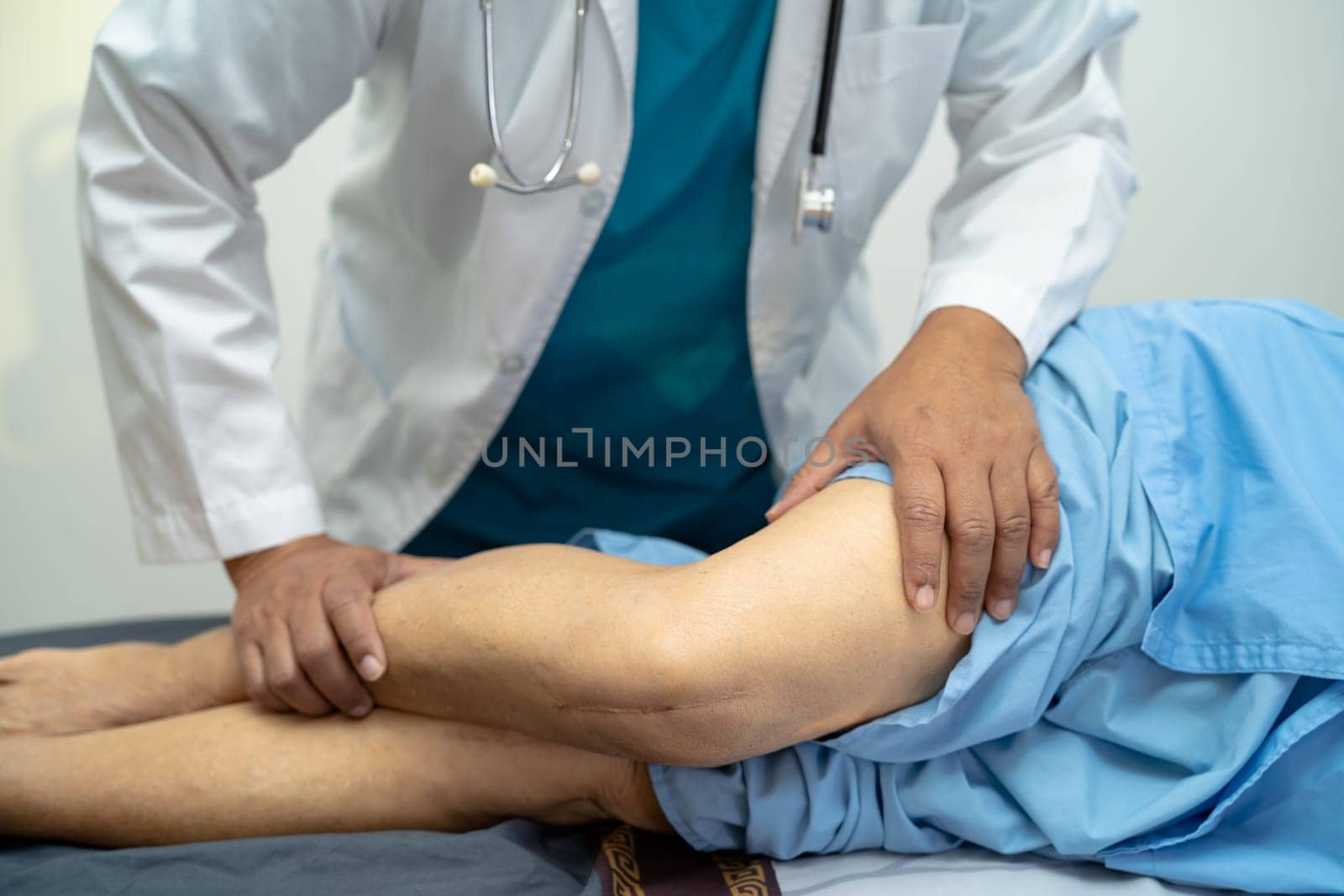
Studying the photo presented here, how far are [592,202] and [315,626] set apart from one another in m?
0.47

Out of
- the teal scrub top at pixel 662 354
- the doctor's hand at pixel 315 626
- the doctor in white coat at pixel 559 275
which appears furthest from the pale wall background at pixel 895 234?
the doctor's hand at pixel 315 626

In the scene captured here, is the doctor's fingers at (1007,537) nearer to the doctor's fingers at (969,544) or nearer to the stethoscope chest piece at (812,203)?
the doctor's fingers at (969,544)

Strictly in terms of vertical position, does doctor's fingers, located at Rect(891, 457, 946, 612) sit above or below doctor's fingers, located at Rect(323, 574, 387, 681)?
above

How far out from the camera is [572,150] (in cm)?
102

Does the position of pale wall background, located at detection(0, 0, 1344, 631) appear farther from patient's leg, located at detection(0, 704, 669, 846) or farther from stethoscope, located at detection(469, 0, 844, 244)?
patient's leg, located at detection(0, 704, 669, 846)

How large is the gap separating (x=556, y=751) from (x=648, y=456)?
410 millimetres

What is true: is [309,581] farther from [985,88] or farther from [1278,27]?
[1278,27]

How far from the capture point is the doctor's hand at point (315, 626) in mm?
843

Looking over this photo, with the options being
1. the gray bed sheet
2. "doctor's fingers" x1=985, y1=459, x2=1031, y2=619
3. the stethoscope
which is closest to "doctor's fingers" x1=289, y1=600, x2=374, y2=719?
the gray bed sheet

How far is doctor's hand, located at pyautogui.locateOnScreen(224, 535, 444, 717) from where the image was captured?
843 mm

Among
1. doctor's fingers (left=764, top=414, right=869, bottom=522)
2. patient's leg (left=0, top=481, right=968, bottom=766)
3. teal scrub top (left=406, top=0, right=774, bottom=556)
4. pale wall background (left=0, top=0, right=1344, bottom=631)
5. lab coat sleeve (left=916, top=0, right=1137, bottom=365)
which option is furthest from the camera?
pale wall background (left=0, top=0, right=1344, bottom=631)

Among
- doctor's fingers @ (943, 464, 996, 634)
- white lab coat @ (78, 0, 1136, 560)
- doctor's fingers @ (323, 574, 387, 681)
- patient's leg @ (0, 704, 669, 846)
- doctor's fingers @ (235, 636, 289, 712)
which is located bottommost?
patient's leg @ (0, 704, 669, 846)

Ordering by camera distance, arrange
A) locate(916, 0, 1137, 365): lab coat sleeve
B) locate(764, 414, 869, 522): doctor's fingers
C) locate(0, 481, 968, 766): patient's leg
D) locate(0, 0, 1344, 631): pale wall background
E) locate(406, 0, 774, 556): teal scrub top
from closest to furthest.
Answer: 1. locate(0, 481, 968, 766): patient's leg
2. locate(764, 414, 869, 522): doctor's fingers
3. locate(916, 0, 1137, 365): lab coat sleeve
4. locate(406, 0, 774, 556): teal scrub top
5. locate(0, 0, 1344, 631): pale wall background

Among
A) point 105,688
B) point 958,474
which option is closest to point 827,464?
point 958,474
